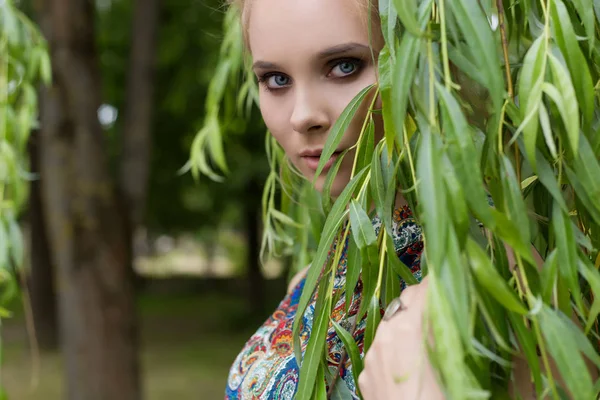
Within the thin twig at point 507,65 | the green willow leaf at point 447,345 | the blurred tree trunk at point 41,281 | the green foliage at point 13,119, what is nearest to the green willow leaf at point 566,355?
the green willow leaf at point 447,345

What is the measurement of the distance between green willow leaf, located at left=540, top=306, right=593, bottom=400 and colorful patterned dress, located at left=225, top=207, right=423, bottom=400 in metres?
0.36

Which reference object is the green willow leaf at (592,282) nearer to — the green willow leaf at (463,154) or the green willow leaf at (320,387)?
the green willow leaf at (463,154)

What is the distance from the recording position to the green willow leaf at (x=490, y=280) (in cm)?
81

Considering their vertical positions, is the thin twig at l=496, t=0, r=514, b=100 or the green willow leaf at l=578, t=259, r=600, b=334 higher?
the thin twig at l=496, t=0, r=514, b=100

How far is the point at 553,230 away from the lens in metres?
0.96

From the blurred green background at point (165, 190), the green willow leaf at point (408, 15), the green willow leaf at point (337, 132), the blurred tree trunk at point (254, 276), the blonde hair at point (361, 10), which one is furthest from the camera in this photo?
the blurred tree trunk at point (254, 276)

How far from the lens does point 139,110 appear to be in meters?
4.65

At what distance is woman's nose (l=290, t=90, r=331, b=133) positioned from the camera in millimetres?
1218

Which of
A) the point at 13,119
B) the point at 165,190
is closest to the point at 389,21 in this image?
the point at 13,119

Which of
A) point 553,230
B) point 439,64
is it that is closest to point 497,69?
point 439,64

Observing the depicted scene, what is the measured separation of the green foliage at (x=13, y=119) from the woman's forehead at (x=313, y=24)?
947mm

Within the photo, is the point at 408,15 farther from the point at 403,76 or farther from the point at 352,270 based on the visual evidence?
the point at 352,270

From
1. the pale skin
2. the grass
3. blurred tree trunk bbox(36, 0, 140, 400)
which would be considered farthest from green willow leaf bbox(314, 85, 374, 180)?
the grass

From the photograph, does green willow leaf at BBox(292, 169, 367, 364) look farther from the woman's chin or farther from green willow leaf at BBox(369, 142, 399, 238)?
the woman's chin
